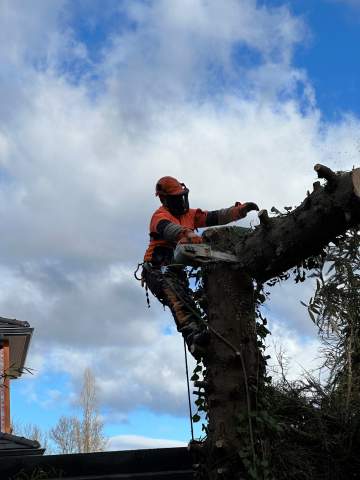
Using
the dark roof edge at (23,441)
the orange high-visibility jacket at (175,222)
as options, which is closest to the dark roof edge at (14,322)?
the dark roof edge at (23,441)

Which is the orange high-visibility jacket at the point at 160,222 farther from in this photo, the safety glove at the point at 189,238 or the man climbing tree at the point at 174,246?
the safety glove at the point at 189,238

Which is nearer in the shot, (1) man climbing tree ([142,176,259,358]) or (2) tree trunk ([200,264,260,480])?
(2) tree trunk ([200,264,260,480])

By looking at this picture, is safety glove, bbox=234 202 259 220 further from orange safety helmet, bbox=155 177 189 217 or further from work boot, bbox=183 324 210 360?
work boot, bbox=183 324 210 360

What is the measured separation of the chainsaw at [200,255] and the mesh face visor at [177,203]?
0.90 meters

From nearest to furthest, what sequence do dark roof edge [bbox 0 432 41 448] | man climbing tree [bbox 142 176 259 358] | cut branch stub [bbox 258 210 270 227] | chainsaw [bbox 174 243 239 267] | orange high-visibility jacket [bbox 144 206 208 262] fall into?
cut branch stub [bbox 258 210 270 227], chainsaw [bbox 174 243 239 267], man climbing tree [bbox 142 176 259 358], orange high-visibility jacket [bbox 144 206 208 262], dark roof edge [bbox 0 432 41 448]

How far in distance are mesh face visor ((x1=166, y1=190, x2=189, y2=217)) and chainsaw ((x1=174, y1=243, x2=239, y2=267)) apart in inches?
35.5

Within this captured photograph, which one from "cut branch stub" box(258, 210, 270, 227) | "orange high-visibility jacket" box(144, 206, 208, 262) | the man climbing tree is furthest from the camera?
"orange high-visibility jacket" box(144, 206, 208, 262)

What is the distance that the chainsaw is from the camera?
447 cm

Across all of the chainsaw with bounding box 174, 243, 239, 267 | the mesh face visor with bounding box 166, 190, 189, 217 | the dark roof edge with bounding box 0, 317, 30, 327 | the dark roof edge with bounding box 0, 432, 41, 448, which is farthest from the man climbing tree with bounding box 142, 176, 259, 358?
the dark roof edge with bounding box 0, 317, 30, 327

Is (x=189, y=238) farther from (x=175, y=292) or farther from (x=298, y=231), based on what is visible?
(x=298, y=231)

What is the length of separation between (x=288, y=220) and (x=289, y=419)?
4.50ft

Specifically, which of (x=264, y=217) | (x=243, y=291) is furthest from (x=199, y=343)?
(x=264, y=217)

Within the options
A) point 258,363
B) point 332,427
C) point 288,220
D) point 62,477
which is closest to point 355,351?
point 332,427

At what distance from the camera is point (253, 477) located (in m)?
3.81
